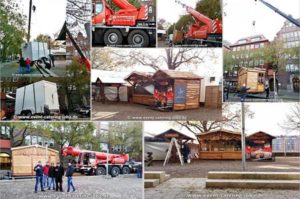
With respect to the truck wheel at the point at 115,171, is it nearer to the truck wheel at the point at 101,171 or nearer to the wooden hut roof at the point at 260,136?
the truck wheel at the point at 101,171

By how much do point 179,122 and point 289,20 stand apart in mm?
1428

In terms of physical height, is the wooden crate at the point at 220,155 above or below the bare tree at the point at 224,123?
below

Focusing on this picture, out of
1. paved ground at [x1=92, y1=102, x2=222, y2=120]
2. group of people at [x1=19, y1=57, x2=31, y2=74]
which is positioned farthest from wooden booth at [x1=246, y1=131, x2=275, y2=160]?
group of people at [x1=19, y1=57, x2=31, y2=74]

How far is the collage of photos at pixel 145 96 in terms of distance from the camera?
181 inches

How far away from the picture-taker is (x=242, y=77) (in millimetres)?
4660

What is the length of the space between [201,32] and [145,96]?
2.65 feet

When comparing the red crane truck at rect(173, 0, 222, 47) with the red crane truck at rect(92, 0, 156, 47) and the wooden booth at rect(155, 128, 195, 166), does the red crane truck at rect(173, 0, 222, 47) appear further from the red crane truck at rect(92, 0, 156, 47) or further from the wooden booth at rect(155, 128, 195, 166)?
the wooden booth at rect(155, 128, 195, 166)

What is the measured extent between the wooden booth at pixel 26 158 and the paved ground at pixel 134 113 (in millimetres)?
600

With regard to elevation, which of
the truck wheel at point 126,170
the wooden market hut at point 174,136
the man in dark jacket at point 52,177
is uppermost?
the wooden market hut at point 174,136

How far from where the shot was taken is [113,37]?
15.1ft

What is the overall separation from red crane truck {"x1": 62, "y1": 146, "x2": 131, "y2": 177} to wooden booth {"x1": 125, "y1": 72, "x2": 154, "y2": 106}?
1.84ft

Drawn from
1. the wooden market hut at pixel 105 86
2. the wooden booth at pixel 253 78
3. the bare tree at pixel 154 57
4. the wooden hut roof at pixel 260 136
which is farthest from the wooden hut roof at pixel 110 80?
the wooden hut roof at pixel 260 136

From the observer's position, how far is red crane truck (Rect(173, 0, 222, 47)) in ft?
15.1

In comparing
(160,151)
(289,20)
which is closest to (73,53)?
(160,151)
